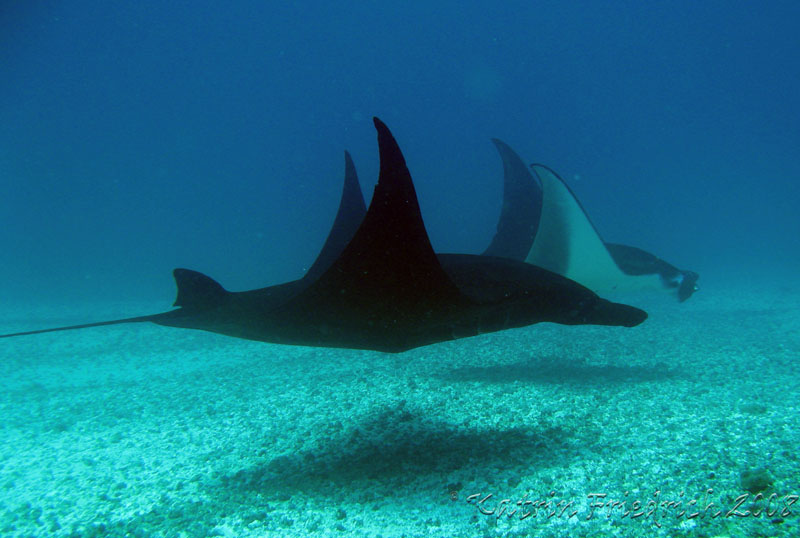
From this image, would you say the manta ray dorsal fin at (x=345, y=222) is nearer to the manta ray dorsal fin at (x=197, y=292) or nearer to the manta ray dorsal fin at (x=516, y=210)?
the manta ray dorsal fin at (x=197, y=292)

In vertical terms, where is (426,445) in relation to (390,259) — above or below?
below

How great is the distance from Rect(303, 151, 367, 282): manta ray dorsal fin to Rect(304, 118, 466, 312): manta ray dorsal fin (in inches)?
63.7

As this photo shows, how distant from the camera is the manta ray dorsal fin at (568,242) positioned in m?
4.64

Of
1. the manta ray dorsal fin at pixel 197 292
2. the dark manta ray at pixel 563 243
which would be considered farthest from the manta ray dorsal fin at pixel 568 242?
the manta ray dorsal fin at pixel 197 292

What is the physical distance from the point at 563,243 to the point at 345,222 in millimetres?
2805

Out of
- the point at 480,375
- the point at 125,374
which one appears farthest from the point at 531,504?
the point at 125,374

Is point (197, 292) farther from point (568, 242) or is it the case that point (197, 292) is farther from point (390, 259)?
point (568, 242)

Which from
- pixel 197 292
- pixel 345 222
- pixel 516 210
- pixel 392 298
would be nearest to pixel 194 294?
pixel 197 292

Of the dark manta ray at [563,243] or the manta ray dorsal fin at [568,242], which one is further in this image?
the dark manta ray at [563,243]

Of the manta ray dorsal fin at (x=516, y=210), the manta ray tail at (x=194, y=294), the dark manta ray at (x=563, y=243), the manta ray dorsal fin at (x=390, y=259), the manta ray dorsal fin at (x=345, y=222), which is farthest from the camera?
the manta ray dorsal fin at (x=516, y=210)

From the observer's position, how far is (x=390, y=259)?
1.85 m

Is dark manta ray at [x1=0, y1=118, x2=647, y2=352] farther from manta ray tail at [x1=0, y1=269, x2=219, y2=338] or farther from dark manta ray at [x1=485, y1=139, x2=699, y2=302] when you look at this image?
dark manta ray at [x1=485, y1=139, x2=699, y2=302]

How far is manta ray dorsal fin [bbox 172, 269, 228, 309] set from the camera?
2.51 metres

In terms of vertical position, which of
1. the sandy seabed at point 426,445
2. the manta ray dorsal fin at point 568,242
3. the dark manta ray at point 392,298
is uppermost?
the manta ray dorsal fin at point 568,242
